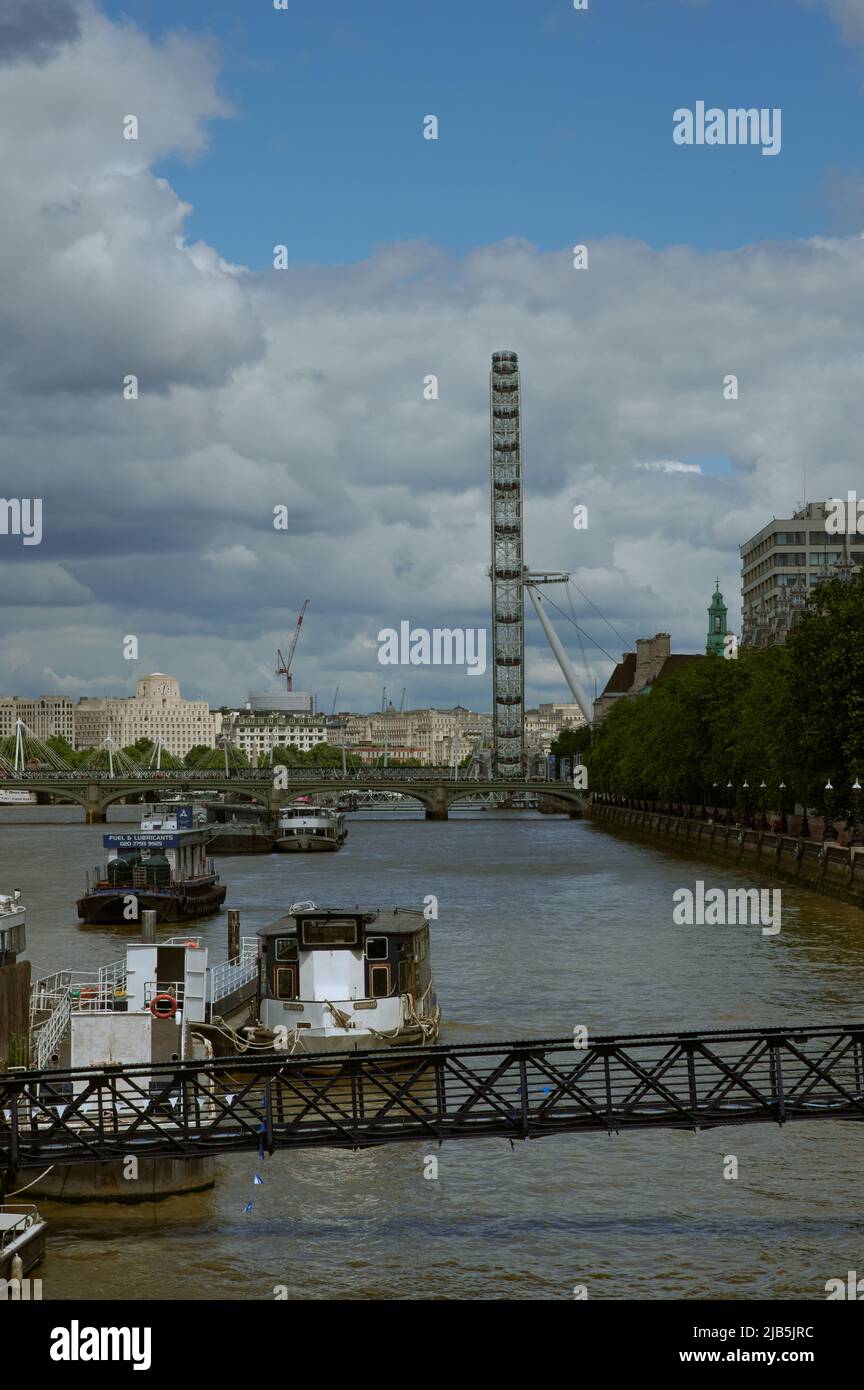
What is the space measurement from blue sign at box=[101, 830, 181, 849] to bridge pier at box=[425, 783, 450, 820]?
103 meters

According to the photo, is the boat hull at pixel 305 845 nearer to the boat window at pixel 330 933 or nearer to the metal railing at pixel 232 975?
the metal railing at pixel 232 975

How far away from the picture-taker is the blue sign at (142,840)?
6631cm

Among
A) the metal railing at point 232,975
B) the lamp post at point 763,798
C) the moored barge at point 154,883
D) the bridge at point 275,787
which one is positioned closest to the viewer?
the metal railing at point 232,975

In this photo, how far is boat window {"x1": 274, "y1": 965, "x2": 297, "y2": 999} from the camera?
107 ft

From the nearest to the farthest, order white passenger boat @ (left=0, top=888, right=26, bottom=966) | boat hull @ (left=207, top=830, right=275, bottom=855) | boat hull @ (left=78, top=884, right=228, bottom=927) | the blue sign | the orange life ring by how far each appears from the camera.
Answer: white passenger boat @ (left=0, top=888, right=26, bottom=966)
the orange life ring
boat hull @ (left=78, top=884, right=228, bottom=927)
the blue sign
boat hull @ (left=207, top=830, right=275, bottom=855)

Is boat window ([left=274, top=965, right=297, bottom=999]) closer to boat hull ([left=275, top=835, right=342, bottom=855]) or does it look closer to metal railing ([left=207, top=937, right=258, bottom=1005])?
metal railing ([left=207, top=937, right=258, bottom=1005])

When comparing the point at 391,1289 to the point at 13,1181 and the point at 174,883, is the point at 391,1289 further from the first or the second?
the point at 174,883

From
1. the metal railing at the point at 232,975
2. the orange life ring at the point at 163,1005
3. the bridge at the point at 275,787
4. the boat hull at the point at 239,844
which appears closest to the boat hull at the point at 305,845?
the boat hull at the point at 239,844

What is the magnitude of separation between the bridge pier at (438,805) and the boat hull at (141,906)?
105 metres

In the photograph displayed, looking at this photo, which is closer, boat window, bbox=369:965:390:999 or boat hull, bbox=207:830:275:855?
boat window, bbox=369:965:390:999

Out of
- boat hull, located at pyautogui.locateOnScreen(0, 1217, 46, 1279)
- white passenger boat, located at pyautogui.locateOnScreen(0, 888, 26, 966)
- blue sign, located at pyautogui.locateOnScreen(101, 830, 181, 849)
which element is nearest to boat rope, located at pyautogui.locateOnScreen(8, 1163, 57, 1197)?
boat hull, located at pyautogui.locateOnScreen(0, 1217, 46, 1279)

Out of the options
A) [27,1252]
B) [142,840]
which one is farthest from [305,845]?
[27,1252]
